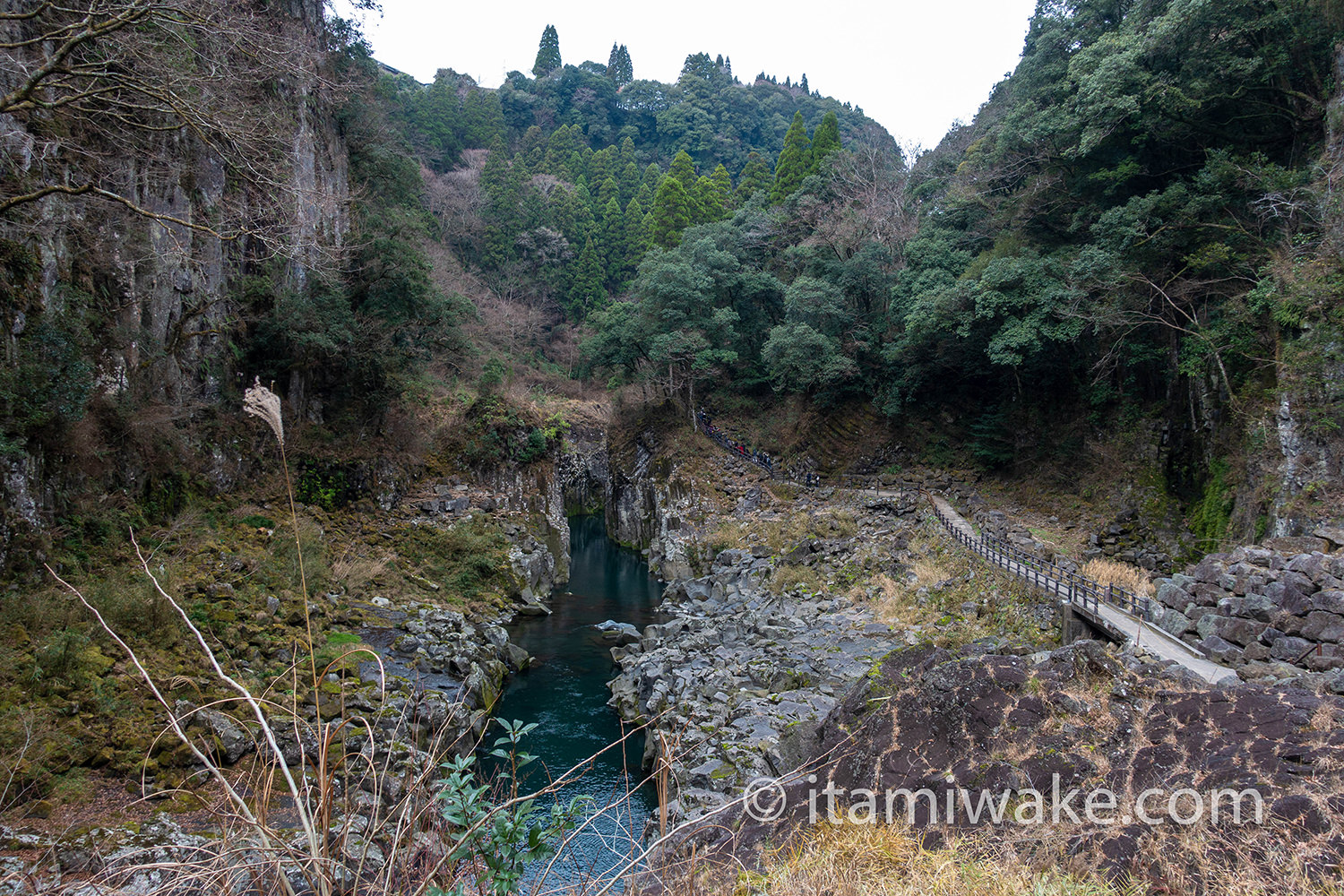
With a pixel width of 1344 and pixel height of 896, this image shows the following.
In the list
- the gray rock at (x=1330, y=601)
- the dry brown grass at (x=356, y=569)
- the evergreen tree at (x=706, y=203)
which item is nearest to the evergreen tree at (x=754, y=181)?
the evergreen tree at (x=706, y=203)

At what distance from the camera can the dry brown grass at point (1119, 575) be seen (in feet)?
43.5

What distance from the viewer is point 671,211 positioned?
121ft

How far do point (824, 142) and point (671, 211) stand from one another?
8.84 metres

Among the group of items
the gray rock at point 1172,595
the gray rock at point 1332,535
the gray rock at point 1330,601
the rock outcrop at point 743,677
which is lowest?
the rock outcrop at point 743,677

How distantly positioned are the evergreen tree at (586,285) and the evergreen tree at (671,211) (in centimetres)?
594

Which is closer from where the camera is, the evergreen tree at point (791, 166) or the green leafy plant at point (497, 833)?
the green leafy plant at point (497, 833)

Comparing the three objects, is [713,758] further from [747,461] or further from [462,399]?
[462,399]

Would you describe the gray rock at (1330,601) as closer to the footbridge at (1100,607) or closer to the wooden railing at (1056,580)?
the footbridge at (1100,607)

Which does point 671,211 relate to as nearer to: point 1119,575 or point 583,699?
point 583,699

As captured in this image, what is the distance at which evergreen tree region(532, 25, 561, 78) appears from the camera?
63.9 m

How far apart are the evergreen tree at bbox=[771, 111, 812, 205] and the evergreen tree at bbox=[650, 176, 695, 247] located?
4712mm

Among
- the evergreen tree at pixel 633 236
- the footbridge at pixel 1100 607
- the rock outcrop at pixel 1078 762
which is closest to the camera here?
the rock outcrop at pixel 1078 762

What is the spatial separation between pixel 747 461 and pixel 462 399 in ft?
40.6

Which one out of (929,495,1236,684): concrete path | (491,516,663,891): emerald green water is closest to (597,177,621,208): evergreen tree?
(491,516,663,891): emerald green water
